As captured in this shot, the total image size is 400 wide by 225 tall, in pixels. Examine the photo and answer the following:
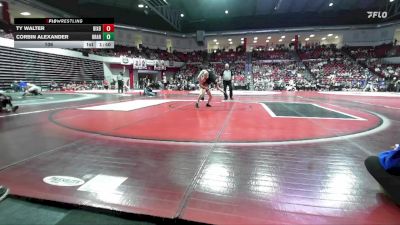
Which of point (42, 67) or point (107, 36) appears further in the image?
point (42, 67)

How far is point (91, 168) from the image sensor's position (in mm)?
2674

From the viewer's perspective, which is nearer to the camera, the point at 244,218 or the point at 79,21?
the point at 244,218

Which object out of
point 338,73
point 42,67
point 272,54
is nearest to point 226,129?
point 42,67

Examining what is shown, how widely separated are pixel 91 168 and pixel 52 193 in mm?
600

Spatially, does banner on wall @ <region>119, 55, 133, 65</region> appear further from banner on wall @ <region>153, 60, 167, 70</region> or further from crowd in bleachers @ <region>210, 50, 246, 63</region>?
crowd in bleachers @ <region>210, 50, 246, 63</region>

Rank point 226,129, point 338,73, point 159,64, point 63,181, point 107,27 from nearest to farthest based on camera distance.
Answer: point 63,181, point 226,129, point 107,27, point 338,73, point 159,64

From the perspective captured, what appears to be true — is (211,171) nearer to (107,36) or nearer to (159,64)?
(107,36)

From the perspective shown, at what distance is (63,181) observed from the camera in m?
2.33

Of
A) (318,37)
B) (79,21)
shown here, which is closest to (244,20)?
(318,37)

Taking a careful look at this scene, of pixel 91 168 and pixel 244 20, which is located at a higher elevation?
pixel 244 20

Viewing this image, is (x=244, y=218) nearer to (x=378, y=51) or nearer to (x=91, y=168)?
(x=91, y=168)

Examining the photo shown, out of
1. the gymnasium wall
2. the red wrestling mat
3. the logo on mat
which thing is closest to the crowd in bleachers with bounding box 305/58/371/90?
the red wrestling mat
